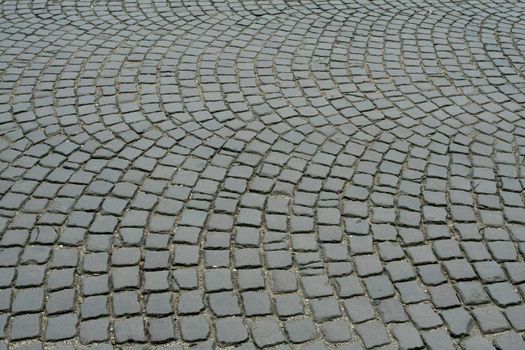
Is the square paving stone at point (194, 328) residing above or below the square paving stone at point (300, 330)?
below

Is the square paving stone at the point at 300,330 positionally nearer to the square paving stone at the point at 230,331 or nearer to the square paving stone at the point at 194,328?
the square paving stone at the point at 230,331

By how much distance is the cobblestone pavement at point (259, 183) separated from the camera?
356 centimetres

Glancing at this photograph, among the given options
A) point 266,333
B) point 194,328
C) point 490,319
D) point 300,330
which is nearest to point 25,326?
point 194,328

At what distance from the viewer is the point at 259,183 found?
4617 mm

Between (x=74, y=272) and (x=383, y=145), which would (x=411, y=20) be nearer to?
(x=383, y=145)

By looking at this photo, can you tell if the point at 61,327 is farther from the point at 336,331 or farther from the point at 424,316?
the point at 424,316

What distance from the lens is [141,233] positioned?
4113 millimetres

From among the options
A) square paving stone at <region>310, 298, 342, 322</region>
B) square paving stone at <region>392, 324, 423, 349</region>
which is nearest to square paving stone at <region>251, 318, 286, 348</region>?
square paving stone at <region>310, 298, 342, 322</region>

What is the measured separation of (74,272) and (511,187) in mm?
3371

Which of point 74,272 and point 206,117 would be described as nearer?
point 74,272

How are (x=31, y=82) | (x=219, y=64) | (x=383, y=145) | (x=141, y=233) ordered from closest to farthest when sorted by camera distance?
(x=141, y=233) → (x=383, y=145) → (x=31, y=82) → (x=219, y=64)

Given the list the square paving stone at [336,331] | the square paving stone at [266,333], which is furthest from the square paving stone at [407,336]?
the square paving stone at [266,333]

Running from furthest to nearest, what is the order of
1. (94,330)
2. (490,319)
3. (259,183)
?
(259,183), (490,319), (94,330)

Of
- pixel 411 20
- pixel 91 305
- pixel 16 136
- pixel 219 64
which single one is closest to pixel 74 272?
pixel 91 305
